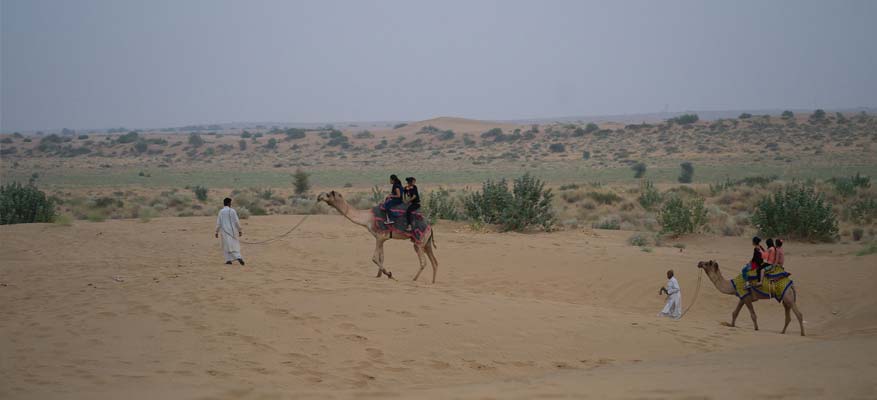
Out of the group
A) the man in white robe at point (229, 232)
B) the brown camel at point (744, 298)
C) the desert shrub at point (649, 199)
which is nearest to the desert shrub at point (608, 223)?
the desert shrub at point (649, 199)

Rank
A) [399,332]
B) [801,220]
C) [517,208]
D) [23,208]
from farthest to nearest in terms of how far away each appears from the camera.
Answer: [23,208]
[517,208]
[801,220]
[399,332]

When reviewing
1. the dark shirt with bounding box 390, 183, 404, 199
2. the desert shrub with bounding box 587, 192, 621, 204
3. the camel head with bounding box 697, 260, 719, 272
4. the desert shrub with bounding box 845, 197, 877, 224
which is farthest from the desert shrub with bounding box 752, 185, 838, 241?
the dark shirt with bounding box 390, 183, 404, 199

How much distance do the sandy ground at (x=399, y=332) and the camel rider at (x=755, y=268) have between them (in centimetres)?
89

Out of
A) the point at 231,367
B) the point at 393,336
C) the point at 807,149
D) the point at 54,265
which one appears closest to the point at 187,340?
the point at 231,367

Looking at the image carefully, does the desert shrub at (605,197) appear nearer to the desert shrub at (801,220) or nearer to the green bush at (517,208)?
the green bush at (517,208)

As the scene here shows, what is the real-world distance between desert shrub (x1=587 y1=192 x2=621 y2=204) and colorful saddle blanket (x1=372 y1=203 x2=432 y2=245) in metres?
19.5

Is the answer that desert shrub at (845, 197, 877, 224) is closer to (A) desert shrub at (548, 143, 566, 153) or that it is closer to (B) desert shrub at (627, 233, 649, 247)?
(B) desert shrub at (627, 233, 649, 247)

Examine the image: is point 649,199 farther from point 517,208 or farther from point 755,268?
point 755,268

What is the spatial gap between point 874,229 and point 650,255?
32.3 feet

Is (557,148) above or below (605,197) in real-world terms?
above

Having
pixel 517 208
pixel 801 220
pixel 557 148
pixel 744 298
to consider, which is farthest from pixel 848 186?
pixel 557 148

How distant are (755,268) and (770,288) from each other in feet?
1.27

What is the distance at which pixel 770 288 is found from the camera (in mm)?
12047

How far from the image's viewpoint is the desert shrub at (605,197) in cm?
3285
